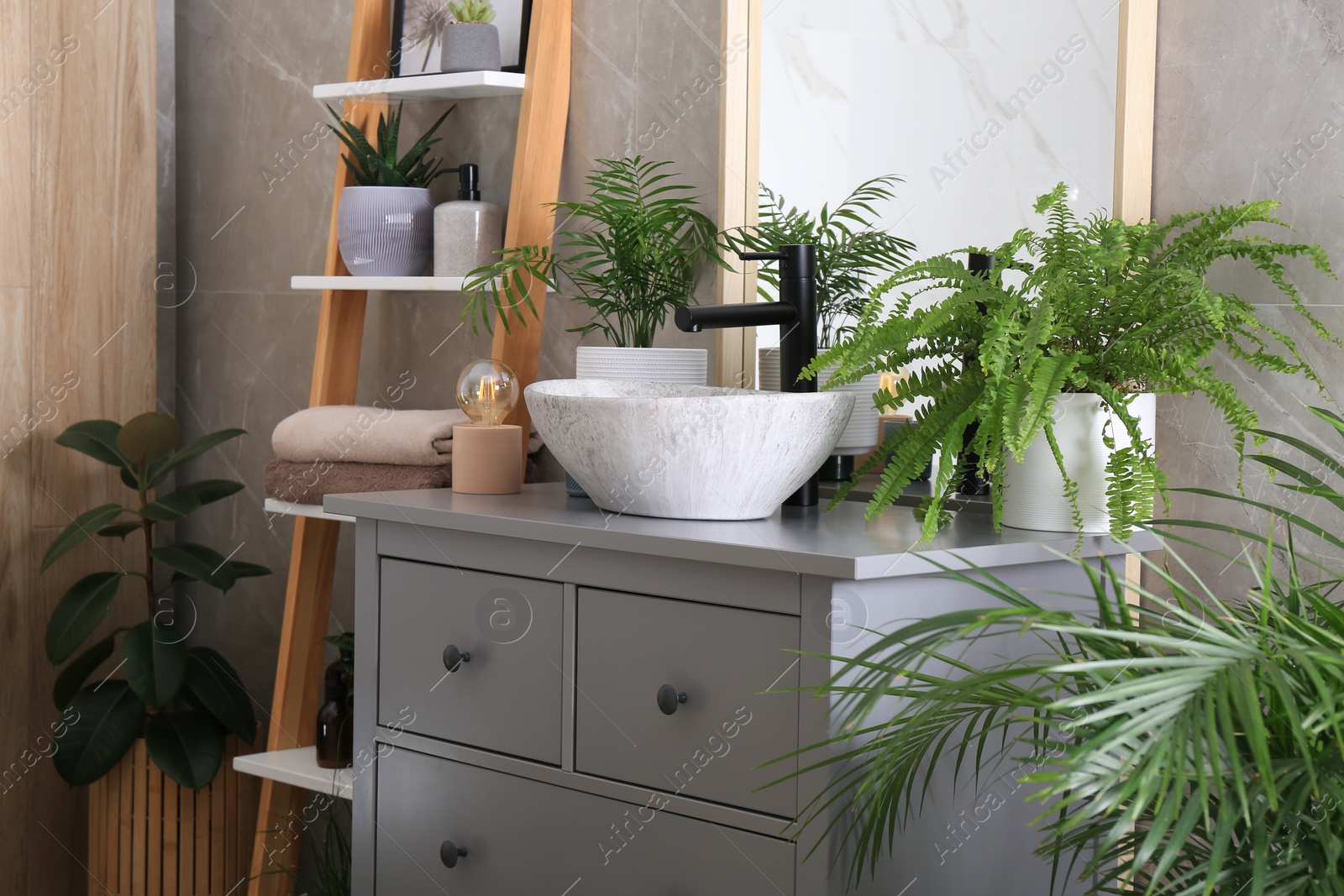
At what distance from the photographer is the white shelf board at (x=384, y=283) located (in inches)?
67.6

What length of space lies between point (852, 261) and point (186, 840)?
59.3 inches

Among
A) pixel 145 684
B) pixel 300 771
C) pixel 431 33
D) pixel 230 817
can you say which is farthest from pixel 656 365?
pixel 230 817

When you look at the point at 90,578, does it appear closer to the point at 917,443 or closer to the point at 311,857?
the point at 311,857

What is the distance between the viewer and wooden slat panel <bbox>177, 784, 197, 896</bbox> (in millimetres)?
2121

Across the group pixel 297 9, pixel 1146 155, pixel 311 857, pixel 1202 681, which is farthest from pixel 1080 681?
pixel 297 9

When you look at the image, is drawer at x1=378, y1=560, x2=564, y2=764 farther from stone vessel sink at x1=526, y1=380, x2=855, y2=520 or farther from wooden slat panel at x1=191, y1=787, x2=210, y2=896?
wooden slat panel at x1=191, y1=787, x2=210, y2=896

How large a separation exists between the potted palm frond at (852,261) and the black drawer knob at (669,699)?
446 millimetres

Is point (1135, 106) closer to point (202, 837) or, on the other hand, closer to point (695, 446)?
point (695, 446)

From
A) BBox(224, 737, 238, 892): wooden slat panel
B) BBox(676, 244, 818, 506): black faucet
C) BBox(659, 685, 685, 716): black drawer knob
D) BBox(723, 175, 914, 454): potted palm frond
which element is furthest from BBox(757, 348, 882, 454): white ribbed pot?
BBox(224, 737, 238, 892): wooden slat panel

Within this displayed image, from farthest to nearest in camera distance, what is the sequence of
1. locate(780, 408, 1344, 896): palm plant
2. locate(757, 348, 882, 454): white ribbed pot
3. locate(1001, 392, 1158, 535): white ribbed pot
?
locate(757, 348, 882, 454): white ribbed pot < locate(1001, 392, 1158, 535): white ribbed pot < locate(780, 408, 1344, 896): palm plant

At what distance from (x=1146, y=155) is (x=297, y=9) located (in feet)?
4.96

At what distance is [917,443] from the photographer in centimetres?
119

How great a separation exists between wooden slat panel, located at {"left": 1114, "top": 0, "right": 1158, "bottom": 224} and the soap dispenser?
0.85 metres

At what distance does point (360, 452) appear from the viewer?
1737 millimetres
